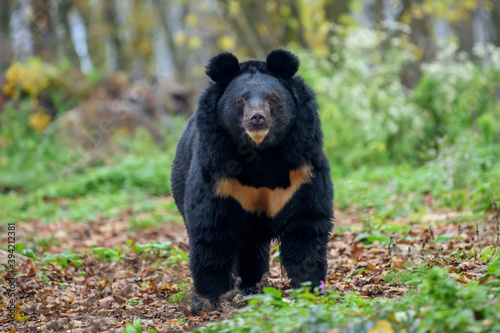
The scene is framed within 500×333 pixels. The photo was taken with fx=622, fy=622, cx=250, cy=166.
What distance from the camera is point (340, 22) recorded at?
1524 centimetres

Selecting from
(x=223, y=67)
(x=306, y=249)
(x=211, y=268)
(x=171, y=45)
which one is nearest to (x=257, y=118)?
(x=223, y=67)

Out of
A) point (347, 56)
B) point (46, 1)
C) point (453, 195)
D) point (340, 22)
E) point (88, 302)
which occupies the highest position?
point (46, 1)

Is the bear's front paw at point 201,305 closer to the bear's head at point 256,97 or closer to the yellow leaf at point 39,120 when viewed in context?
the bear's head at point 256,97

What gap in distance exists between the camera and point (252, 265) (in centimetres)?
520

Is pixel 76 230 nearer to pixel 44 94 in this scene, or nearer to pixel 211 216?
pixel 211 216

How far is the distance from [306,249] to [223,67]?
141 centimetres

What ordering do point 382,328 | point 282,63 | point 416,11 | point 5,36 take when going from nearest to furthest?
point 382,328 < point 282,63 < point 416,11 < point 5,36

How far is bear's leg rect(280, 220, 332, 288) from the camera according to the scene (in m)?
4.31

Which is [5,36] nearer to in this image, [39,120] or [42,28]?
[42,28]

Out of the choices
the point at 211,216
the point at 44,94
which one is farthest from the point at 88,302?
the point at 44,94

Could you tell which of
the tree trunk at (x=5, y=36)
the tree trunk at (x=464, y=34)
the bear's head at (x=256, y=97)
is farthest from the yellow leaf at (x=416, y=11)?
the bear's head at (x=256, y=97)

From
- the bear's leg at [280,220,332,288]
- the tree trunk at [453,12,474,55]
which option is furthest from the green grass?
the tree trunk at [453,12,474,55]

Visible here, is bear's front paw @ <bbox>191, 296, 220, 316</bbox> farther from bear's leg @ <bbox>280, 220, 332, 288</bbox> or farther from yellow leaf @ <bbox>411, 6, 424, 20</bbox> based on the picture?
yellow leaf @ <bbox>411, 6, 424, 20</bbox>

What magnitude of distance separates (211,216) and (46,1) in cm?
1942
